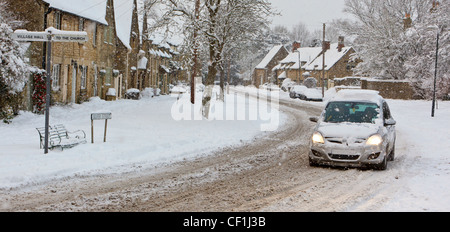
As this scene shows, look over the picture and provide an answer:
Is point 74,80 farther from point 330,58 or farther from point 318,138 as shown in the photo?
point 330,58

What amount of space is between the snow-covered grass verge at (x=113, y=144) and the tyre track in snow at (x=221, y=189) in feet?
2.47

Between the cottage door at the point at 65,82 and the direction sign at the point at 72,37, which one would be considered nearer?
the direction sign at the point at 72,37

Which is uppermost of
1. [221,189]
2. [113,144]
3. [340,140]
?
[340,140]

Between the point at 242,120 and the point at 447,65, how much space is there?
19.1 m

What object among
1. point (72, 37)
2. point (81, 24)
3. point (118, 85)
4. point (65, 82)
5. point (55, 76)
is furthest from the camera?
point (118, 85)

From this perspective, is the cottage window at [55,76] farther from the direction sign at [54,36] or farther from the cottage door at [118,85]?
the direction sign at [54,36]

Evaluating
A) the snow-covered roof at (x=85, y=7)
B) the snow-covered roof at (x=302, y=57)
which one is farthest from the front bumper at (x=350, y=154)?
the snow-covered roof at (x=302, y=57)

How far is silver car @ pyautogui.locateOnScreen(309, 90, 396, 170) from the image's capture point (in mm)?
10023

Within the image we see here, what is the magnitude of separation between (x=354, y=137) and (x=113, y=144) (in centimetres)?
650

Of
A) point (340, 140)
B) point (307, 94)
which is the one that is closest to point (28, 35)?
point (340, 140)

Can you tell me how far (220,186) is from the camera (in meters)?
8.52

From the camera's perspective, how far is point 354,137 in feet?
33.1

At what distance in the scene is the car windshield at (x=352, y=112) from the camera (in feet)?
36.6
